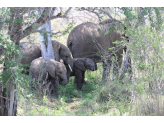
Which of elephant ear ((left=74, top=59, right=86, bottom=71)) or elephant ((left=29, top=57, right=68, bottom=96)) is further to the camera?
elephant ear ((left=74, top=59, right=86, bottom=71))

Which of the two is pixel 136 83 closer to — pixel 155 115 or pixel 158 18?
pixel 155 115

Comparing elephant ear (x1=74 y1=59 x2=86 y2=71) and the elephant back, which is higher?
the elephant back

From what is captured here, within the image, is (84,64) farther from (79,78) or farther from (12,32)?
(12,32)


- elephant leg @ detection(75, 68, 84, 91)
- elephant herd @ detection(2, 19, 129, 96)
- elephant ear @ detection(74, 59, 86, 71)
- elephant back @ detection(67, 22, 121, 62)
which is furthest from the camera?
elephant back @ detection(67, 22, 121, 62)

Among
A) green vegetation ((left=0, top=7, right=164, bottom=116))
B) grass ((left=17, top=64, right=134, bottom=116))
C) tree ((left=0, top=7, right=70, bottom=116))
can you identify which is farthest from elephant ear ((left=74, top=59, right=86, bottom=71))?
tree ((left=0, top=7, right=70, bottom=116))

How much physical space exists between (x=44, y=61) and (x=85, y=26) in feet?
8.77

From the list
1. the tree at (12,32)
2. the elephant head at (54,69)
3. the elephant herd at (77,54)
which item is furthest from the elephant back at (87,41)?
the tree at (12,32)

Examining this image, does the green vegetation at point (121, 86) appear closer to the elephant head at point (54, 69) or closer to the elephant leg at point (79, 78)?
the elephant head at point (54, 69)

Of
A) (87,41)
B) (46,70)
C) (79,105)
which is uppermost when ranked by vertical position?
(87,41)

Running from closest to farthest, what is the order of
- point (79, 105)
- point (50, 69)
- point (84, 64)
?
1. point (79, 105)
2. point (50, 69)
3. point (84, 64)

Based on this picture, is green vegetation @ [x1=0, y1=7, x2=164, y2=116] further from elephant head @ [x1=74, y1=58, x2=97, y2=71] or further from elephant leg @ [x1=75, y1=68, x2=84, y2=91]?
elephant head @ [x1=74, y1=58, x2=97, y2=71]

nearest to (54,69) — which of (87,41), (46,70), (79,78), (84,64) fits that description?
(46,70)

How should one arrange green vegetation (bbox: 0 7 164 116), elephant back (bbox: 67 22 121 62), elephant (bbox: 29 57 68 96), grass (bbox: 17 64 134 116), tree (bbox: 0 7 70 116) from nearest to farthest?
green vegetation (bbox: 0 7 164 116), tree (bbox: 0 7 70 116), grass (bbox: 17 64 134 116), elephant (bbox: 29 57 68 96), elephant back (bbox: 67 22 121 62)

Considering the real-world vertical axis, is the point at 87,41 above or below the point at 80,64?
above
